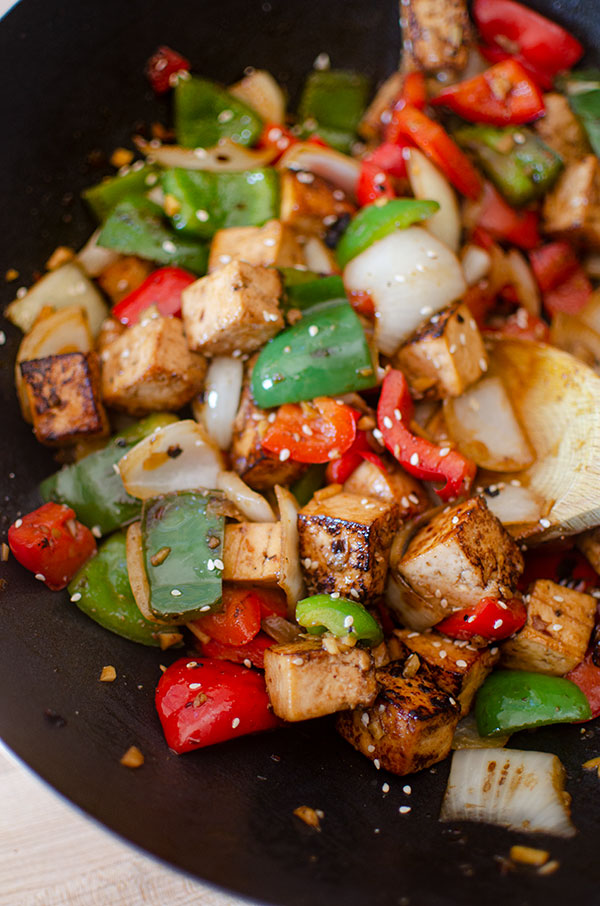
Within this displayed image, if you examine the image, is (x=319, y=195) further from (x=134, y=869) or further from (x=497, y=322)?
(x=134, y=869)

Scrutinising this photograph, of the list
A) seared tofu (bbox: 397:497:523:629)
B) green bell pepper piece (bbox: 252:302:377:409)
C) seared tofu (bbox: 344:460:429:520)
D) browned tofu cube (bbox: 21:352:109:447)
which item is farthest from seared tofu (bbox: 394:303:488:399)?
browned tofu cube (bbox: 21:352:109:447)

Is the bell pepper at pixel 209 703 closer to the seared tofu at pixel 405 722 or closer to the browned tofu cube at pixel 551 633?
the seared tofu at pixel 405 722

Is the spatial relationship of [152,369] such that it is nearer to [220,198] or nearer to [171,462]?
[171,462]

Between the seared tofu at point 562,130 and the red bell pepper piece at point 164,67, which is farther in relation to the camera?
the seared tofu at point 562,130

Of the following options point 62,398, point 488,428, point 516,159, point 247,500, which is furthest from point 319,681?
point 516,159

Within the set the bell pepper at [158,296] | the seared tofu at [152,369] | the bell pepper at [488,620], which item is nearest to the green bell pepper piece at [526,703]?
the bell pepper at [488,620]

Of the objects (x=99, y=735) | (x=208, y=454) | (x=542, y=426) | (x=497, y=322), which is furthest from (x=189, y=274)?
(x=99, y=735)
